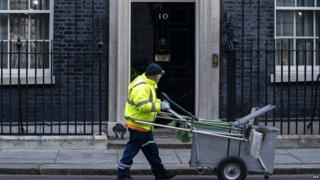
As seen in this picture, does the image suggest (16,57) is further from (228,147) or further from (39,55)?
(228,147)

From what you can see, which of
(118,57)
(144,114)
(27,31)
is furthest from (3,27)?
(144,114)

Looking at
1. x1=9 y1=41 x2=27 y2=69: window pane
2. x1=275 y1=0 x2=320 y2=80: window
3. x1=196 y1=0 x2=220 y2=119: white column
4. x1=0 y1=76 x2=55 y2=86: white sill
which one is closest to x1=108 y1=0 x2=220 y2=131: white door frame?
x1=196 y1=0 x2=220 y2=119: white column

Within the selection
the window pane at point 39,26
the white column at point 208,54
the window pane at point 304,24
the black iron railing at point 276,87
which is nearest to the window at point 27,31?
the window pane at point 39,26

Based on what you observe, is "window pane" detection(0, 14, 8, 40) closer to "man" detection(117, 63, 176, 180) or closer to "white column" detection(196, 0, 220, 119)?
"white column" detection(196, 0, 220, 119)

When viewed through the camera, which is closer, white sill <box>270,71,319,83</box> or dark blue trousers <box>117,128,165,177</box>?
dark blue trousers <box>117,128,165,177</box>

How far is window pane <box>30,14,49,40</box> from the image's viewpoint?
12.8m

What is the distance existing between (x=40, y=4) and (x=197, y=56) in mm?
3091

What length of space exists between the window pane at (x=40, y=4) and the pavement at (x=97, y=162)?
111 inches

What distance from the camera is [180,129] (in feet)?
30.0

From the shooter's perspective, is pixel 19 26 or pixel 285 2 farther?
pixel 285 2

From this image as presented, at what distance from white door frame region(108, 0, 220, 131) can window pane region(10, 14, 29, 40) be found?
1.64 m

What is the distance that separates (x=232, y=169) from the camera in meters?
9.29

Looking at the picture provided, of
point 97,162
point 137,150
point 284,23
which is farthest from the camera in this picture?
point 284,23

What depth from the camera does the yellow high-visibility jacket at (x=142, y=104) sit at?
895 centimetres
